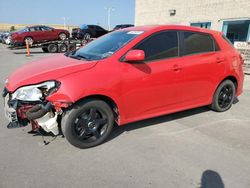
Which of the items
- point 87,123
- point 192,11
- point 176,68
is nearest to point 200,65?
point 176,68

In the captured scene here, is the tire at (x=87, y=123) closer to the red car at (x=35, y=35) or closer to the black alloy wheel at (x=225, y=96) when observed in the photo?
the black alloy wheel at (x=225, y=96)

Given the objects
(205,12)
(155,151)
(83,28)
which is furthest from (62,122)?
(83,28)

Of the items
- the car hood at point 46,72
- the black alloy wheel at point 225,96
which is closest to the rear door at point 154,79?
the car hood at point 46,72

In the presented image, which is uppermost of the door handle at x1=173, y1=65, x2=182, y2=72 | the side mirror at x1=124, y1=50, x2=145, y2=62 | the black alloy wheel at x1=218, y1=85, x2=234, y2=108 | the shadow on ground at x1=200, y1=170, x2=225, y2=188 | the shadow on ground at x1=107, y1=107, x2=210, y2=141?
the side mirror at x1=124, y1=50, x2=145, y2=62

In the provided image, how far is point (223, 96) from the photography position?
527 centimetres

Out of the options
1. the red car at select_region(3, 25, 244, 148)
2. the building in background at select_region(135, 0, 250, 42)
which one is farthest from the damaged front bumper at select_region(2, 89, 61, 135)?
the building in background at select_region(135, 0, 250, 42)

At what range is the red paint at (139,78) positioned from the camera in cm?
338

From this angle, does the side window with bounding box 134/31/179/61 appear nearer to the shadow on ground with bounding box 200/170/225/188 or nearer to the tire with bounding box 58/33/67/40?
the shadow on ground with bounding box 200/170/225/188

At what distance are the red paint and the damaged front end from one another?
0.30ft

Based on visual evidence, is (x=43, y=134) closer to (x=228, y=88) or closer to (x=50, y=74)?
(x=50, y=74)

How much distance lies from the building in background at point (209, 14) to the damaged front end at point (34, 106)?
15745mm

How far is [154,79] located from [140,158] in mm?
1275

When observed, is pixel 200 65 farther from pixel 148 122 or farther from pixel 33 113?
pixel 33 113

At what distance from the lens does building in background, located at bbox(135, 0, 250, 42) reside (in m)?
16.2
